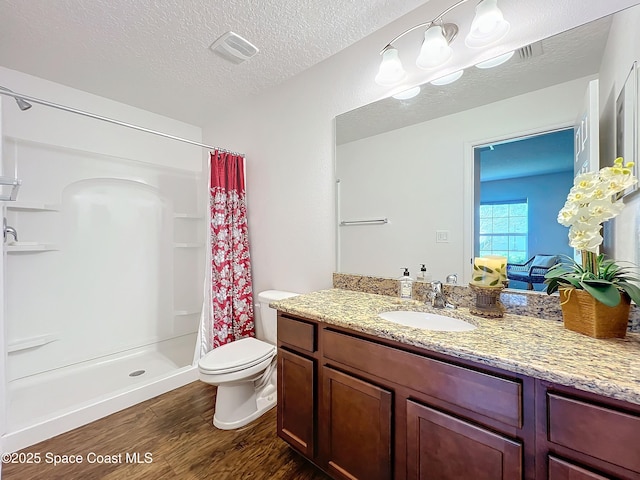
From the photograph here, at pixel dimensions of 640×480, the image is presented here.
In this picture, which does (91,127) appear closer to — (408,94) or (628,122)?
(408,94)

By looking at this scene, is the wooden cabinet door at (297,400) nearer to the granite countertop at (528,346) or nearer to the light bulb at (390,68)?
the granite countertop at (528,346)

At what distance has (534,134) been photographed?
1.17 m

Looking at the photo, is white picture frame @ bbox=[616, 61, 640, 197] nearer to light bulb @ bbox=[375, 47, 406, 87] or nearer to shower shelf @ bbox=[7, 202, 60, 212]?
light bulb @ bbox=[375, 47, 406, 87]

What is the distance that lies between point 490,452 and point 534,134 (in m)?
1.21

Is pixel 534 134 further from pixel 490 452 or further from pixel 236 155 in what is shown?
pixel 236 155

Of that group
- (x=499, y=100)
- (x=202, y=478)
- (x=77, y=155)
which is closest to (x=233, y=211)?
(x=77, y=155)

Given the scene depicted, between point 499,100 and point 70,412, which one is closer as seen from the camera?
point 499,100

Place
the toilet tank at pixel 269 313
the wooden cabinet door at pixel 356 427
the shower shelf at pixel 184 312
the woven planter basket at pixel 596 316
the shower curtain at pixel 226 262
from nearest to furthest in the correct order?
the woven planter basket at pixel 596 316
the wooden cabinet door at pixel 356 427
the toilet tank at pixel 269 313
the shower curtain at pixel 226 262
the shower shelf at pixel 184 312

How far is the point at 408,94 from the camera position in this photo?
4.95 feet

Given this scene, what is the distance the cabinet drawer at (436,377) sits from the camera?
0.78 meters

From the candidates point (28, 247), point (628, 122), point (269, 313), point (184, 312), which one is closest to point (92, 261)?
point (28, 247)

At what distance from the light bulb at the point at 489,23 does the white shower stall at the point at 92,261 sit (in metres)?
2.59

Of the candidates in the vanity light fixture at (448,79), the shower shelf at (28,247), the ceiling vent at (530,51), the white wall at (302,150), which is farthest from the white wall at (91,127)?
the ceiling vent at (530,51)

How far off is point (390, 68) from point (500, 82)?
1.79 feet
